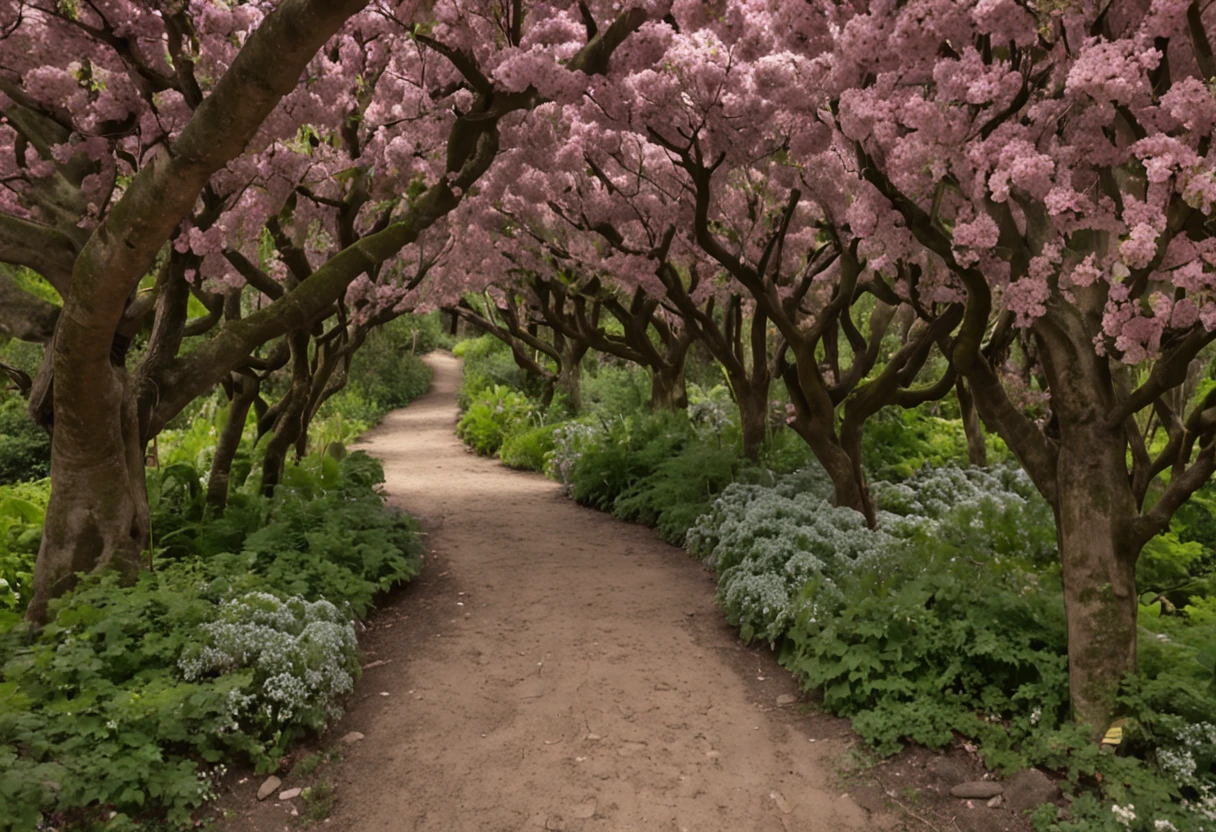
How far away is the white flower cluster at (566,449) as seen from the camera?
13.1 metres

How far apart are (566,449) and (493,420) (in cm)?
466

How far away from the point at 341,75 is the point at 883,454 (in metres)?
8.29

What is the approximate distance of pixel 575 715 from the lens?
15.9 ft

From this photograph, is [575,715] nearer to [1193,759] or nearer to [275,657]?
[275,657]

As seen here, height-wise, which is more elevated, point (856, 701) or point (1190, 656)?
point (1190, 656)

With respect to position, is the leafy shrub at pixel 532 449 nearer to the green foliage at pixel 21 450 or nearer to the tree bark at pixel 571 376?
the tree bark at pixel 571 376

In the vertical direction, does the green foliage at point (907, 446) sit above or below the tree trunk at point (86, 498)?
above

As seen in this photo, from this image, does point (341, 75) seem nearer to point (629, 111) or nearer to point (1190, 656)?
point (629, 111)

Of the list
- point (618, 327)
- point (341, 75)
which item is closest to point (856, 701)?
point (341, 75)

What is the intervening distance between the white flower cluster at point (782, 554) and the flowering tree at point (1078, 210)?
1692mm

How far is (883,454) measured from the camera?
36.6 feet

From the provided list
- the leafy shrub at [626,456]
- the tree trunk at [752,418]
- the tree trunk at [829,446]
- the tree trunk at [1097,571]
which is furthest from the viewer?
the leafy shrub at [626,456]

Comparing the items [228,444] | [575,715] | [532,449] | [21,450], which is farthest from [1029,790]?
[21,450]

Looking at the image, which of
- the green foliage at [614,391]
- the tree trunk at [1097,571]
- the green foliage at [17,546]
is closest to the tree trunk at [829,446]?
the tree trunk at [1097,571]
